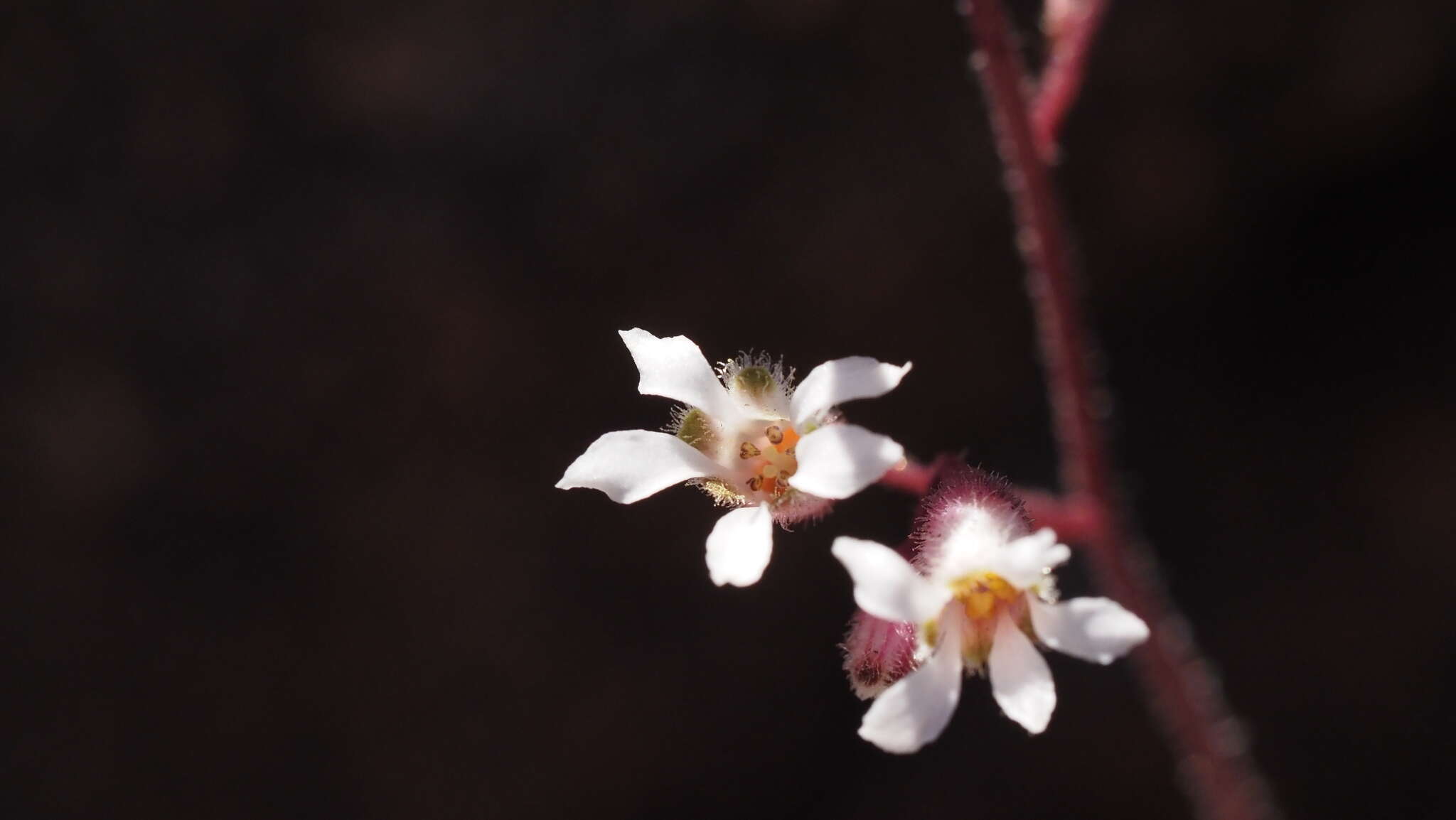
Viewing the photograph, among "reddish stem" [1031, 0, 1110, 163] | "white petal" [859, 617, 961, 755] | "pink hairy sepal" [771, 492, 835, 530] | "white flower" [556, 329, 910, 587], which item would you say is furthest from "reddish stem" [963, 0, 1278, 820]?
"white petal" [859, 617, 961, 755]

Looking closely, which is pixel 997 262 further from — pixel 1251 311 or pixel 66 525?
pixel 66 525

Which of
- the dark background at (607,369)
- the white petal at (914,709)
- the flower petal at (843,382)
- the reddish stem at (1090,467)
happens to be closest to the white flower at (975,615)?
the white petal at (914,709)

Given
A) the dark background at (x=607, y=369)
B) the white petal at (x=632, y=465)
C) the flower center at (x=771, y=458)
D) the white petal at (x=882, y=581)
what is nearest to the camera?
the white petal at (x=882, y=581)

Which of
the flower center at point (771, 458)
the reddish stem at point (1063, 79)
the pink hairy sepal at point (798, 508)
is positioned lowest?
the pink hairy sepal at point (798, 508)

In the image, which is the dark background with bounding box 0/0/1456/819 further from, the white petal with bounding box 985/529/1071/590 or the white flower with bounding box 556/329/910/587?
the white petal with bounding box 985/529/1071/590

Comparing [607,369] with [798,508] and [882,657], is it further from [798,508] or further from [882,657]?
[882,657]

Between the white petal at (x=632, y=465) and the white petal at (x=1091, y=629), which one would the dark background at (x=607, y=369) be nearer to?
the white petal at (x=632, y=465)

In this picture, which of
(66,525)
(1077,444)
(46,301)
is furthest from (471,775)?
(1077,444)
